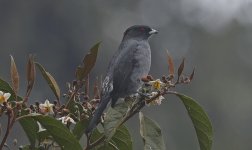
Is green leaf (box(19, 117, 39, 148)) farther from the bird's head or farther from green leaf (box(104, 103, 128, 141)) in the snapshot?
the bird's head

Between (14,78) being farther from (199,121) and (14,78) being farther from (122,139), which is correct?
(199,121)

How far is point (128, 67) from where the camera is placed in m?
5.47

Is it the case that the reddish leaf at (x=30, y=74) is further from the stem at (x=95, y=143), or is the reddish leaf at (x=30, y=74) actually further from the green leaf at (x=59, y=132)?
the stem at (x=95, y=143)

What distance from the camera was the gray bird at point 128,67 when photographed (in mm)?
4965

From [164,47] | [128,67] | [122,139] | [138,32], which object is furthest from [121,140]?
[164,47]

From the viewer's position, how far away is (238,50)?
30297 millimetres

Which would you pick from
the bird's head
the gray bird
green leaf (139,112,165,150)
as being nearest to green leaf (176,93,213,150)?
green leaf (139,112,165,150)

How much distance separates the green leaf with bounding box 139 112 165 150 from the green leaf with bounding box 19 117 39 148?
0.36 metres

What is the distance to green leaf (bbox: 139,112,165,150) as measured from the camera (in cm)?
331

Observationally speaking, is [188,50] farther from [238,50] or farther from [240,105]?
[240,105]

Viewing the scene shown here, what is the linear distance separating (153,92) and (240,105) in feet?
67.9

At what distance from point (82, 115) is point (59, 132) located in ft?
0.75

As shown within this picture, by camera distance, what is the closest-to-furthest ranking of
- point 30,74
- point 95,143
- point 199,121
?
point 30,74 < point 95,143 < point 199,121

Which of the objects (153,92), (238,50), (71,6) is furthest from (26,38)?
(153,92)
